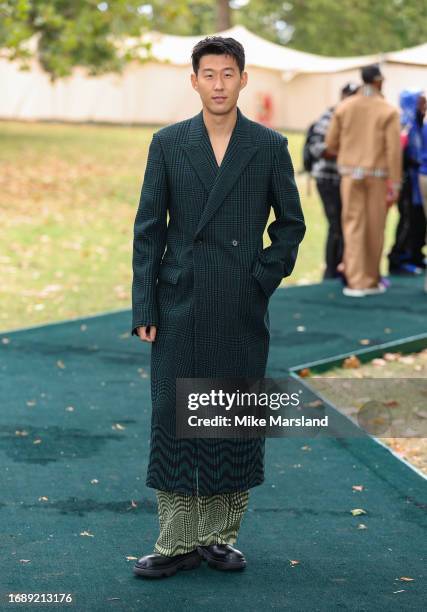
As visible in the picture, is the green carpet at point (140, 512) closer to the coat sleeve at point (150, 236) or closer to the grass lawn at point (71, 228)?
the coat sleeve at point (150, 236)

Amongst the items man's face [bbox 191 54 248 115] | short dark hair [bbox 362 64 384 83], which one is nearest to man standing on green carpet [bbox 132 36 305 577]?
man's face [bbox 191 54 248 115]

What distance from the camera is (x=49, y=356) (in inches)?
342

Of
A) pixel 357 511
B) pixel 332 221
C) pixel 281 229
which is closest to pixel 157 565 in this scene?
pixel 357 511

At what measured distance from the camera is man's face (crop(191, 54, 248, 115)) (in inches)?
167

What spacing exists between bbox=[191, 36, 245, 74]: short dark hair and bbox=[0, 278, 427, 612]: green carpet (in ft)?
6.29

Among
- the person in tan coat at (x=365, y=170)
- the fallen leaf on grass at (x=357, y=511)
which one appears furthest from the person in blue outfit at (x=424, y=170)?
the fallen leaf on grass at (x=357, y=511)

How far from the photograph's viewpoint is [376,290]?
11.8m

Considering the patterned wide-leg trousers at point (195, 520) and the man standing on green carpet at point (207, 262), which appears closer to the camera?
the man standing on green carpet at point (207, 262)

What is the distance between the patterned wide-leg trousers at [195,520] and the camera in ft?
14.7

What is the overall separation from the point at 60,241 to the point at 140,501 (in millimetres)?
11064

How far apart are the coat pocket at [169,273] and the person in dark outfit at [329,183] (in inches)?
287

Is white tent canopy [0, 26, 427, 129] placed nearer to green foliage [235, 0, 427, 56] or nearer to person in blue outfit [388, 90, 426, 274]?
green foliage [235, 0, 427, 56]

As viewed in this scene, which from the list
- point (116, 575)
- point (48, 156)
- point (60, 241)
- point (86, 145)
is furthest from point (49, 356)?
point (86, 145)

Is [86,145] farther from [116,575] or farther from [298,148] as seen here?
[116,575]
